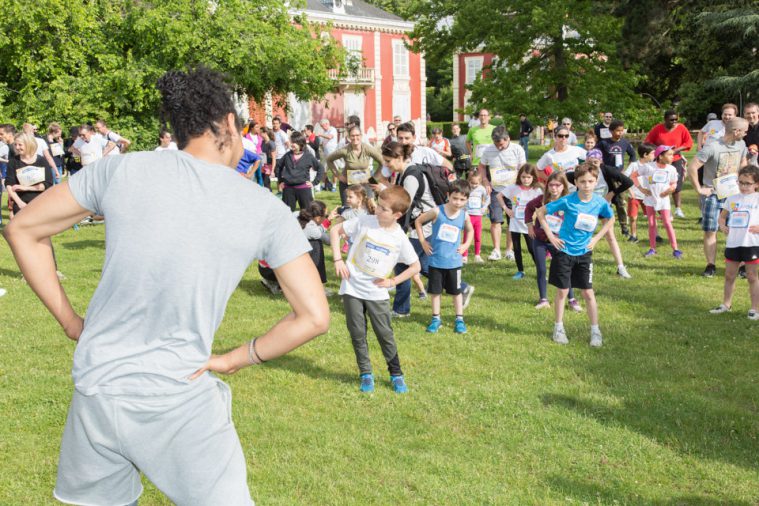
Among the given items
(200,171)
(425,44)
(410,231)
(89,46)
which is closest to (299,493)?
(200,171)

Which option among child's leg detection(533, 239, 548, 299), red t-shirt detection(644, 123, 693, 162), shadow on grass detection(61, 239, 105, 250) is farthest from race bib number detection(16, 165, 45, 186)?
red t-shirt detection(644, 123, 693, 162)

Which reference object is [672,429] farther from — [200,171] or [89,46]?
[89,46]

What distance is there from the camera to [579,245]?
7.70 meters

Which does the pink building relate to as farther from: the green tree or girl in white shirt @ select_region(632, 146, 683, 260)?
girl in white shirt @ select_region(632, 146, 683, 260)

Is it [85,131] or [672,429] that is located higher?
[85,131]

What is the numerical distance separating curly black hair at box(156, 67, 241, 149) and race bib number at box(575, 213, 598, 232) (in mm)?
5808

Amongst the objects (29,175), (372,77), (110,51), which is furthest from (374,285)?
(372,77)

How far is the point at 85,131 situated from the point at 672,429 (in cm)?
1320

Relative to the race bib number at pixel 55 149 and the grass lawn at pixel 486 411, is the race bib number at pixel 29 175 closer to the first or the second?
the grass lawn at pixel 486 411

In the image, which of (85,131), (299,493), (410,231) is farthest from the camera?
(85,131)

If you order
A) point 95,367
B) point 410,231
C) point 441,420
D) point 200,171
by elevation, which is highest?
point 200,171

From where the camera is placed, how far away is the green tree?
28.7 m

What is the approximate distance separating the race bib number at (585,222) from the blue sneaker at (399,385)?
2576 millimetres

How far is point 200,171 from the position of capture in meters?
2.24
